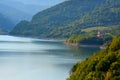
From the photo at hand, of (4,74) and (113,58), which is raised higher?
(113,58)

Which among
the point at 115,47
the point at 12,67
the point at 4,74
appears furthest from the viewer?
the point at 12,67

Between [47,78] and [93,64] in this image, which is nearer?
[93,64]

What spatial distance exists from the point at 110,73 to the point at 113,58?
4632mm

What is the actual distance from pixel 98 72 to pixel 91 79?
5.63 feet

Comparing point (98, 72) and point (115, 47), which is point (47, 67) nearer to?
point (115, 47)

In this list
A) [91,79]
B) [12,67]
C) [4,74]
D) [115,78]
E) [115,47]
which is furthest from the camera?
[12,67]

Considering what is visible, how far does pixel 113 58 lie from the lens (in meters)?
49.9

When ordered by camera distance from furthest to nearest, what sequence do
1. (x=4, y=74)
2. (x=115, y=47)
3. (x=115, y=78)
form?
(x=4, y=74), (x=115, y=47), (x=115, y=78)

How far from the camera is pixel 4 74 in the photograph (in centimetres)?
9044

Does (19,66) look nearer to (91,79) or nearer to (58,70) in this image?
(58,70)

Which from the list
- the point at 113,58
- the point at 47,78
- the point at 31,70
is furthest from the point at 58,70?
the point at 113,58

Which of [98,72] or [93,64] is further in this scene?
[93,64]

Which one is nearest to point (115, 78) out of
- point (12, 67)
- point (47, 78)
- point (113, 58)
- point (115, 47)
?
point (113, 58)

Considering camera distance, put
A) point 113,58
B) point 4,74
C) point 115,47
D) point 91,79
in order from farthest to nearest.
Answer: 1. point 4,74
2. point 115,47
3. point 113,58
4. point 91,79
